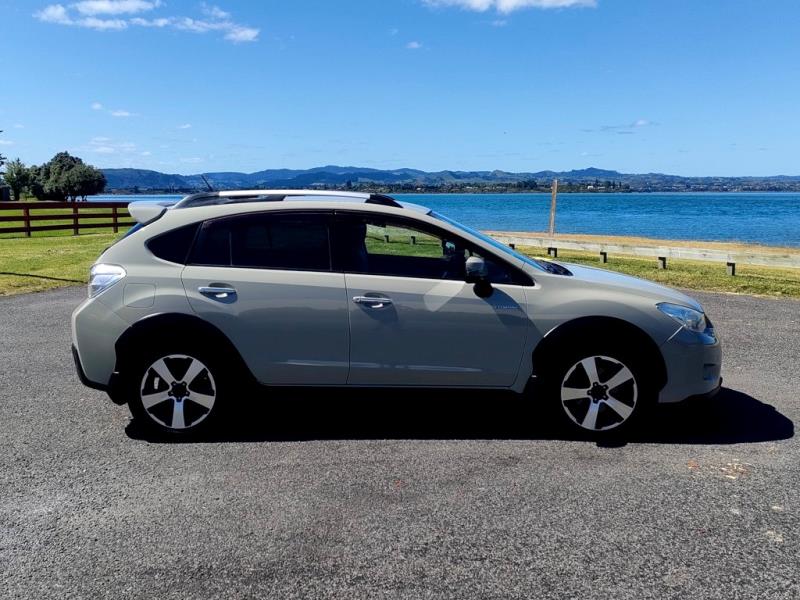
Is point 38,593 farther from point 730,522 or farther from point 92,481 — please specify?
point 730,522

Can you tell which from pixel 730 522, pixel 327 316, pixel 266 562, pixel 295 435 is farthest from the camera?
pixel 295 435

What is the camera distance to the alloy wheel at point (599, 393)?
14.6 feet

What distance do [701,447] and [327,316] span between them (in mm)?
2676

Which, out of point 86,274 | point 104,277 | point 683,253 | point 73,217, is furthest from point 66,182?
point 104,277

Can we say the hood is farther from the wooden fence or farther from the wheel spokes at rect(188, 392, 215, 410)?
the wooden fence

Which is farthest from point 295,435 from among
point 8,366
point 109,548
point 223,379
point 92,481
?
point 8,366

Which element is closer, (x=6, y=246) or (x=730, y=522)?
(x=730, y=522)

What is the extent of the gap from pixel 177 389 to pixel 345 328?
4.01 ft

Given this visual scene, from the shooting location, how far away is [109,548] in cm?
312

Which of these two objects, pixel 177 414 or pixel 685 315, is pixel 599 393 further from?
pixel 177 414

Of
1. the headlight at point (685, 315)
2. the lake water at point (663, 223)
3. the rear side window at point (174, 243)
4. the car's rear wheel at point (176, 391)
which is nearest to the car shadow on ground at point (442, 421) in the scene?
the car's rear wheel at point (176, 391)

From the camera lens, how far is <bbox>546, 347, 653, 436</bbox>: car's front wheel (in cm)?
445

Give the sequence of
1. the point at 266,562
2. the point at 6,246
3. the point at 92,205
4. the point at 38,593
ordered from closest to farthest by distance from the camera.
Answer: the point at 38,593
the point at 266,562
the point at 6,246
the point at 92,205

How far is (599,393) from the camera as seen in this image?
451 cm
